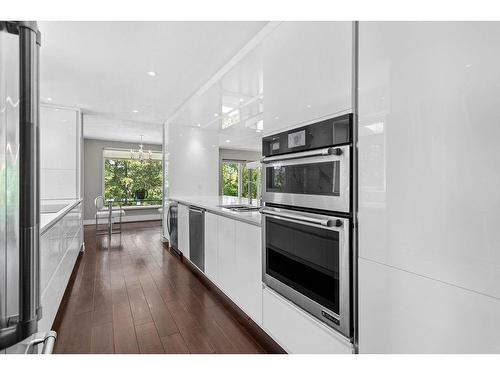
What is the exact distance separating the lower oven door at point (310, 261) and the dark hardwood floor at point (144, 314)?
595 millimetres

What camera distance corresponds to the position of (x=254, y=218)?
194cm

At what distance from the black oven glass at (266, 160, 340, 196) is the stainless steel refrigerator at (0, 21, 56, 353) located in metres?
1.09

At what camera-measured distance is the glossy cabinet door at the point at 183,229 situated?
11.5 feet

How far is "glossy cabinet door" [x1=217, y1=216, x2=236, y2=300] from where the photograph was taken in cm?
221

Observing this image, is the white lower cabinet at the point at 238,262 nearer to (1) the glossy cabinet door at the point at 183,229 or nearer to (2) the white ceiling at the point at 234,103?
(1) the glossy cabinet door at the point at 183,229

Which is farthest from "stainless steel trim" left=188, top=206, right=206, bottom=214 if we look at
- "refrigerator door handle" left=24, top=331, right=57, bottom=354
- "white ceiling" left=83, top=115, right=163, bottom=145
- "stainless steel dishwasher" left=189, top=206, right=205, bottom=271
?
"white ceiling" left=83, top=115, right=163, bottom=145

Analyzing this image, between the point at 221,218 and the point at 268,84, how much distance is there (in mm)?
1272

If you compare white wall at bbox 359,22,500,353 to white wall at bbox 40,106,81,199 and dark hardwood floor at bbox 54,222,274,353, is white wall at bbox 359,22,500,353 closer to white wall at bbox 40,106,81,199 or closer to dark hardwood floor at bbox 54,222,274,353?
dark hardwood floor at bbox 54,222,274,353

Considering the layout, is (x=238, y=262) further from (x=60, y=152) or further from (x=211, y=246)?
(x=60, y=152)

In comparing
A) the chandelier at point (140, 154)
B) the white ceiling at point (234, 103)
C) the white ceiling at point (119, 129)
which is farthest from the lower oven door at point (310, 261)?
the chandelier at point (140, 154)

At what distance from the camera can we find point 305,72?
1391mm

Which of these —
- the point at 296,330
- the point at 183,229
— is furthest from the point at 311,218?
the point at 183,229
